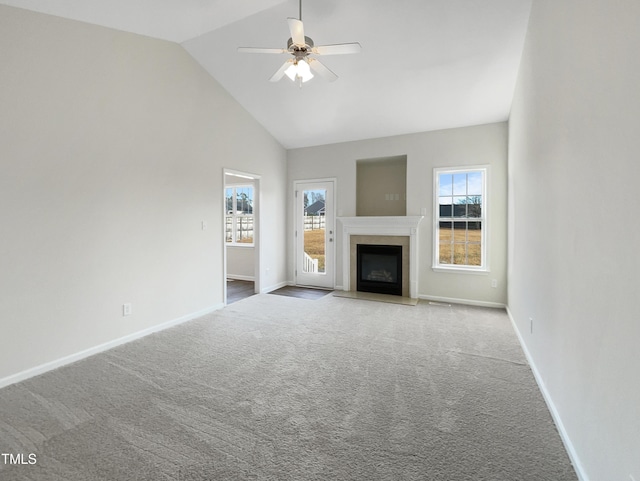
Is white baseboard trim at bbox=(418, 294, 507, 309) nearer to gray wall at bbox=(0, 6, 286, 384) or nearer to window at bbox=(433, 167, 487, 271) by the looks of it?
window at bbox=(433, 167, 487, 271)

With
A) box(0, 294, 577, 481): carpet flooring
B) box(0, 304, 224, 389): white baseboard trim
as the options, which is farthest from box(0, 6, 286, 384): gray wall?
box(0, 294, 577, 481): carpet flooring

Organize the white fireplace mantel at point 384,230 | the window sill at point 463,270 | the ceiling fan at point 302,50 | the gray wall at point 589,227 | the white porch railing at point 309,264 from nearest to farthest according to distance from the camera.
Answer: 1. the gray wall at point 589,227
2. the ceiling fan at point 302,50
3. the window sill at point 463,270
4. the white fireplace mantel at point 384,230
5. the white porch railing at point 309,264

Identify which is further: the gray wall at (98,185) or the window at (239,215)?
the window at (239,215)

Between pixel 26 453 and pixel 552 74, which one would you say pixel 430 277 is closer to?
pixel 552 74

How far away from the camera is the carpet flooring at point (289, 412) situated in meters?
1.64

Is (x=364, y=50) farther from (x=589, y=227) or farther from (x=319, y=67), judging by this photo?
(x=589, y=227)

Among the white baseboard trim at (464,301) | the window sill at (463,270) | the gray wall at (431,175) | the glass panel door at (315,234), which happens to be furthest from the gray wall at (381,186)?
the white baseboard trim at (464,301)

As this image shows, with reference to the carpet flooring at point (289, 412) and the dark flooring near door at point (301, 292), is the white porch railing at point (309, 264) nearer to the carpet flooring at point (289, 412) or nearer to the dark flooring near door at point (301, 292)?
the dark flooring near door at point (301, 292)

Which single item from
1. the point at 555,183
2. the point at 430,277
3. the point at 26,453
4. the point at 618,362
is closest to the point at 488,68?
the point at 555,183

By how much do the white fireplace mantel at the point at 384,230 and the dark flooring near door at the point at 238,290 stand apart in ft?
5.90

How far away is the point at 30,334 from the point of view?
8.66ft

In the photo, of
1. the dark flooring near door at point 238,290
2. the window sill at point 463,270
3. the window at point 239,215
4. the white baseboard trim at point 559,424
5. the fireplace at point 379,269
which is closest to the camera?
the white baseboard trim at point 559,424

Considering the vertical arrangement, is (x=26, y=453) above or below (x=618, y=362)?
below

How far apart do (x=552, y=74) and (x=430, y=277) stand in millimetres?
3474
